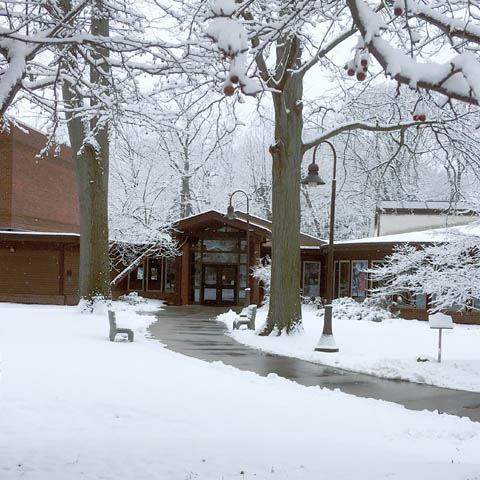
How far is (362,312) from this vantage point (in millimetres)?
27672

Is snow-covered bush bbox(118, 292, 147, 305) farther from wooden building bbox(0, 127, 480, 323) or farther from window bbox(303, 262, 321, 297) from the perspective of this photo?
window bbox(303, 262, 321, 297)

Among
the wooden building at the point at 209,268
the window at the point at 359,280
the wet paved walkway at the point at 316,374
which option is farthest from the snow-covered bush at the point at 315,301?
the wet paved walkway at the point at 316,374

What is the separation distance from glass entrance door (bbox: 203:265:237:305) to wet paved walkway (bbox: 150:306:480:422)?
1638 centimetres

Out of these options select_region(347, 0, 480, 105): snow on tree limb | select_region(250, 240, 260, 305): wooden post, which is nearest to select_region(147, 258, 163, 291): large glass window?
select_region(250, 240, 260, 305): wooden post

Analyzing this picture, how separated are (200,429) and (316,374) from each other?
18.5ft

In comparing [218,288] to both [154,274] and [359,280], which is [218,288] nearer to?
[154,274]

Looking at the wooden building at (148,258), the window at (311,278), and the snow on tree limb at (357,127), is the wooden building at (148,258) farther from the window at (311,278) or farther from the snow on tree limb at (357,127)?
the snow on tree limb at (357,127)

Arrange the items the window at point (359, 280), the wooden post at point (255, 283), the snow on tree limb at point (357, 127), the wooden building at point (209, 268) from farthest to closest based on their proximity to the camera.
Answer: the wooden building at point (209, 268) < the wooden post at point (255, 283) < the window at point (359, 280) < the snow on tree limb at point (357, 127)

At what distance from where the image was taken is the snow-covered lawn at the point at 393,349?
A: 1277 cm

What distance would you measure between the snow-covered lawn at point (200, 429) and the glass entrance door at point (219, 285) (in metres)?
24.9

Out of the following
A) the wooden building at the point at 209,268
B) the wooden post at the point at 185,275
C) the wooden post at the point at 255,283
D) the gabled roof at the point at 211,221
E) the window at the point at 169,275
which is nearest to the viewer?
the gabled roof at the point at 211,221

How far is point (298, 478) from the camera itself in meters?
5.55

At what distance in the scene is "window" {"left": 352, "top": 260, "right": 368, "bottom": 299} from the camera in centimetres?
3238

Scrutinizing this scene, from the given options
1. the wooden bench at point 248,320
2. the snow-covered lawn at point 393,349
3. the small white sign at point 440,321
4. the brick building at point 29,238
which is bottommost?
the snow-covered lawn at point 393,349
